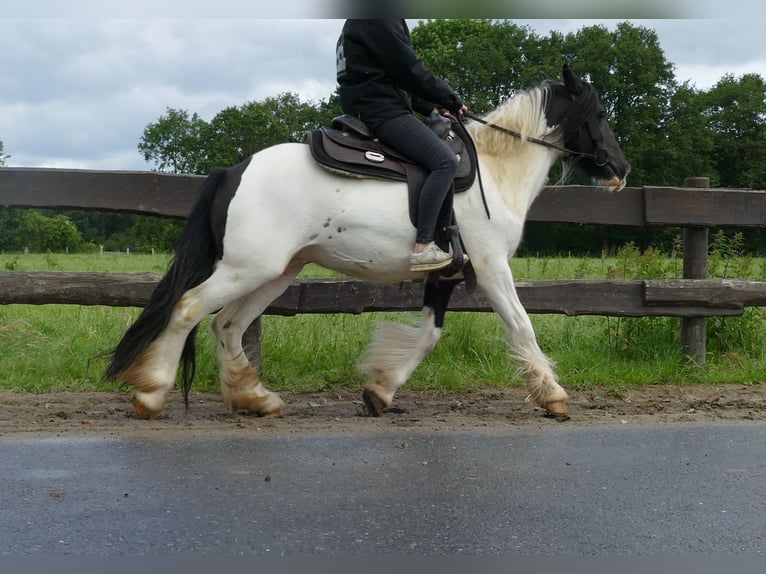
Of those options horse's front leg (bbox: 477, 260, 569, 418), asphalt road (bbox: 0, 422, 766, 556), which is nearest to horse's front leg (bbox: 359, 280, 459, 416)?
horse's front leg (bbox: 477, 260, 569, 418)

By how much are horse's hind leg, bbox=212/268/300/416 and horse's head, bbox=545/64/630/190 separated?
2298mm

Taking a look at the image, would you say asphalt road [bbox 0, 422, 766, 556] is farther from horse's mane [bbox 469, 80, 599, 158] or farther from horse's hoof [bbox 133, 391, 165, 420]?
horse's mane [bbox 469, 80, 599, 158]

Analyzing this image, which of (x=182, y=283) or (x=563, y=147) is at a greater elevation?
(x=563, y=147)

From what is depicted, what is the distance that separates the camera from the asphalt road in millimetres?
2836

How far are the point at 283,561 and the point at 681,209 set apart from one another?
5.48 metres

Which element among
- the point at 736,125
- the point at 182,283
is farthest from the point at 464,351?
the point at 736,125

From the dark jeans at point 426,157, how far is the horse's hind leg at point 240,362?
45.1 inches

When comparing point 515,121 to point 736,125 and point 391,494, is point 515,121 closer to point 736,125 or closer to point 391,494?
point 391,494

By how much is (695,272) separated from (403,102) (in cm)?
331

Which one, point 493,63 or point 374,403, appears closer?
point 374,403

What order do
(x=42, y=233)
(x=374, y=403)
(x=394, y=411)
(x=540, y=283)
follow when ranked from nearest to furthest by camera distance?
(x=374, y=403) → (x=394, y=411) → (x=540, y=283) → (x=42, y=233)

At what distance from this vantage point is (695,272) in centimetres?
715

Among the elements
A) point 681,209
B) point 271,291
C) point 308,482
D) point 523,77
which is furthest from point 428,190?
point 523,77

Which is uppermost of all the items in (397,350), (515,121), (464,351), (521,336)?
(515,121)
